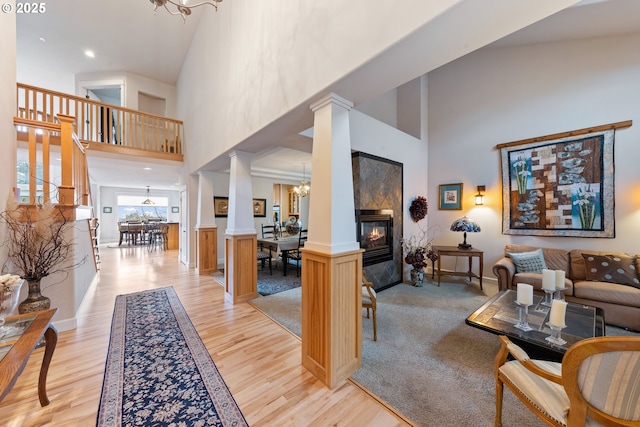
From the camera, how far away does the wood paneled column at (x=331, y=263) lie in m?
1.79

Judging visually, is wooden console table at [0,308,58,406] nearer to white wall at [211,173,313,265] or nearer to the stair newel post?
the stair newel post

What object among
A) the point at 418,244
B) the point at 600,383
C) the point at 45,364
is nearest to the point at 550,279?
the point at 600,383

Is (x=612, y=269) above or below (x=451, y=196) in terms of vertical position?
below

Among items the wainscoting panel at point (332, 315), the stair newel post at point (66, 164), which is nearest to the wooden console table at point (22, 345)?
the stair newel post at point (66, 164)

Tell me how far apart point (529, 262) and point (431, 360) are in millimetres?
2448

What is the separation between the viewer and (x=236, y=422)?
1455mm

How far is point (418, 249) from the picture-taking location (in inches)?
161

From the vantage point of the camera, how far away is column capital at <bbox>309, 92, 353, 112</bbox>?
69.9 inches

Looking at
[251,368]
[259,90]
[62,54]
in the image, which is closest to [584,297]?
[251,368]

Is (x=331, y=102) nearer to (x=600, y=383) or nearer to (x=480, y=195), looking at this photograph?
(x=600, y=383)

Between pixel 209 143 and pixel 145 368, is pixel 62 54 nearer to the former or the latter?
pixel 209 143

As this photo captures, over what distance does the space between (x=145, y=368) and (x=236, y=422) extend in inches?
42.5

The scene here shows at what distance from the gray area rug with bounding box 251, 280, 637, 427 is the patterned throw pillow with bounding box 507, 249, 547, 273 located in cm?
65

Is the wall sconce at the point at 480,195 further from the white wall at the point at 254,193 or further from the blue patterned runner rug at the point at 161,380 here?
the white wall at the point at 254,193
